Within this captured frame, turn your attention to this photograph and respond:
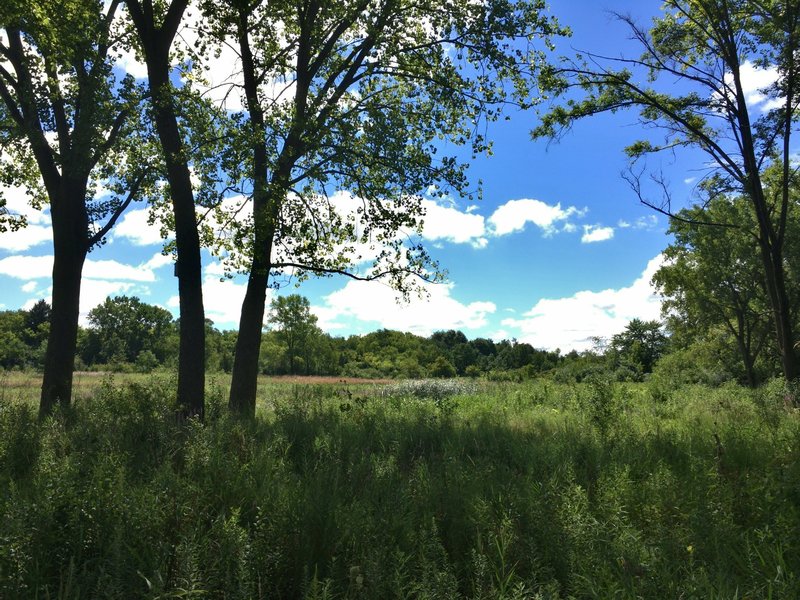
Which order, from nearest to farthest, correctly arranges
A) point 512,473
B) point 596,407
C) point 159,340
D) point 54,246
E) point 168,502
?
point 168,502 < point 512,473 < point 596,407 < point 54,246 < point 159,340

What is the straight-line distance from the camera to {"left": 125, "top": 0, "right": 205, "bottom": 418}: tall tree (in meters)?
9.56

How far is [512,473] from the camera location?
5105 mm

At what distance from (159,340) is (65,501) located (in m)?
112

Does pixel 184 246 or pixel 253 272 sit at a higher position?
pixel 184 246

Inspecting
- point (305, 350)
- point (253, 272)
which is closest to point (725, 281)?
point (253, 272)

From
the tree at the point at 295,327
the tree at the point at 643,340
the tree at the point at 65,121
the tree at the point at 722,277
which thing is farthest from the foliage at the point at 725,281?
the tree at the point at 295,327

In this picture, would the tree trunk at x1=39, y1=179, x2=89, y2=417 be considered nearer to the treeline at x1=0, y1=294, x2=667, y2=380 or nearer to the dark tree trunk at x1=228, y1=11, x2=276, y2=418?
the dark tree trunk at x1=228, y1=11, x2=276, y2=418

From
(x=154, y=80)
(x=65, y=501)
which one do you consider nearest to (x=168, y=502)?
(x=65, y=501)

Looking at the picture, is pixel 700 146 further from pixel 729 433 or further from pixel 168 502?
pixel 168 502

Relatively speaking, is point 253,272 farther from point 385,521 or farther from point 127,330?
point 127,330

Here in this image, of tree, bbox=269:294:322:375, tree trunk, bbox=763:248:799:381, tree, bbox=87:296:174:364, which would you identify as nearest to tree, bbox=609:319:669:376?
tree, bbox=269:294:322:375

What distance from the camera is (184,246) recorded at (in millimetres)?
9930

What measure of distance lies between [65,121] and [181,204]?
5.50m

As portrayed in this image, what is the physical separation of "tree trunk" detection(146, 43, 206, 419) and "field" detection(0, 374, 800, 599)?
3.08 meters
